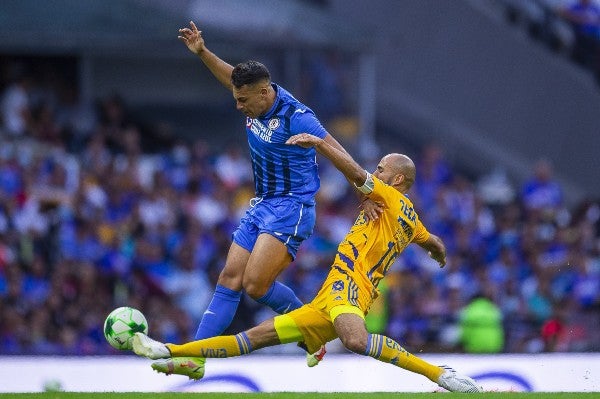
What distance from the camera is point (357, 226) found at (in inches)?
429

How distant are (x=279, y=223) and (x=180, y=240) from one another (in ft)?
25.7

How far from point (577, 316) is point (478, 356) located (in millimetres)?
4416

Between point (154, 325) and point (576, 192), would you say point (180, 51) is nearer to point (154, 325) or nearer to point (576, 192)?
point (154, 325)

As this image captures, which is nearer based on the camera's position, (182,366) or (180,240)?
(182,366)

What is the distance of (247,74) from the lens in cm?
1066

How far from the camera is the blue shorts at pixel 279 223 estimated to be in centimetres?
1089

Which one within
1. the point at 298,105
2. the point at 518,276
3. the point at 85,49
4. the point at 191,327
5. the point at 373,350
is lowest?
the point at 373,350

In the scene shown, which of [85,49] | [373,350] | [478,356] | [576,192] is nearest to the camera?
[373,350]

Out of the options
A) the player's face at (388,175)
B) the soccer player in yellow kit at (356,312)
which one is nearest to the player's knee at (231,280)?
the soccer player in yellow kit at (356,312)

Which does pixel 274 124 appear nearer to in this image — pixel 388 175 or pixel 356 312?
pixel 388 175

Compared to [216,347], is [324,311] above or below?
above

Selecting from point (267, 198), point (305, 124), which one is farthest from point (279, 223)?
point (305, 124)

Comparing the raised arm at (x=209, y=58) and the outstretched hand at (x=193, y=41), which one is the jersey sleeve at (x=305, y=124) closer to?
the raised arm at (x=209, y=58)

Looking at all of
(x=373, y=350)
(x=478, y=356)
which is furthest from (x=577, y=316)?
(x=373, y=350)
